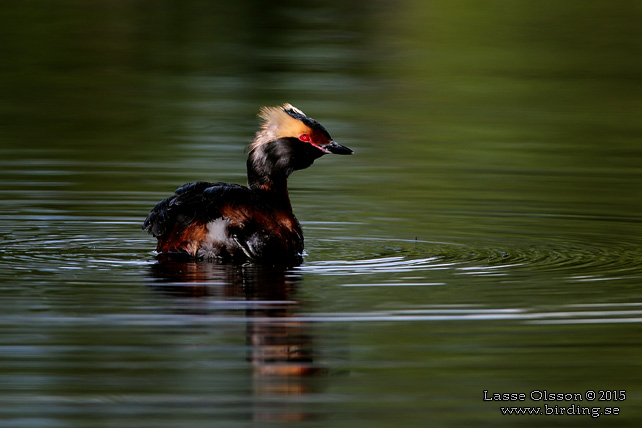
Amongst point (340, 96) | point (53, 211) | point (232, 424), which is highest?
point (340, 96)

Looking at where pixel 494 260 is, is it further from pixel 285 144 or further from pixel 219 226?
pixel 219 226

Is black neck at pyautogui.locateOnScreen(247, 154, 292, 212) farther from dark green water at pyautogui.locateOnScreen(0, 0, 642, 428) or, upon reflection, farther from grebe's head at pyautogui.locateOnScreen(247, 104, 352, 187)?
dark green water at pyautogui.locateOnScreen(0, 0, 642, 428)

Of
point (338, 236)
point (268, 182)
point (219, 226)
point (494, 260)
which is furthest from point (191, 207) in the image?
point (494, 260)

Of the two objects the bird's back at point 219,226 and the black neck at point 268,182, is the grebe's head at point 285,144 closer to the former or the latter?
the black neck at point 268,182

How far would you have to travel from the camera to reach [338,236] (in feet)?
33.1

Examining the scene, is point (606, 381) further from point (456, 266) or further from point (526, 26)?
point (526, 26)

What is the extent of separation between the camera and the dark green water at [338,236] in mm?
6328

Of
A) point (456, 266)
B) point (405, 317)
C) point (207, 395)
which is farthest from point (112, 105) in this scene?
point (207, 395)

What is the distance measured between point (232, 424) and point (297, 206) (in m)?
5.84

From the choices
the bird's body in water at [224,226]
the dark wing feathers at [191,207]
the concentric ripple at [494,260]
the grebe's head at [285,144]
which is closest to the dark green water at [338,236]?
the concentric ripple at [494,260]

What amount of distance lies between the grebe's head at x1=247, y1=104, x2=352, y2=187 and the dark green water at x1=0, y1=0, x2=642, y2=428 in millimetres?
569

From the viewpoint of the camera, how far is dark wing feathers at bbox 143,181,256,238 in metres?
8.85

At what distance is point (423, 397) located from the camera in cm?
622

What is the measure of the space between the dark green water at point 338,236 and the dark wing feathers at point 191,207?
0.30 m
